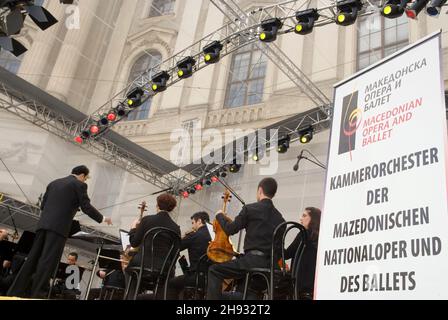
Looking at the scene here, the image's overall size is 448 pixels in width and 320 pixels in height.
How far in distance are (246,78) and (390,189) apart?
1153 cm

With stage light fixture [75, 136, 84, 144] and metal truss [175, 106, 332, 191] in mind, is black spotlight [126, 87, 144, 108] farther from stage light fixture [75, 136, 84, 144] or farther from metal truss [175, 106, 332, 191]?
metal truss [175, 106, 332, 191]

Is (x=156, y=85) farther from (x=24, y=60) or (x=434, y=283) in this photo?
(x=434, y=283)

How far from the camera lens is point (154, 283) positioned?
3.73 metres

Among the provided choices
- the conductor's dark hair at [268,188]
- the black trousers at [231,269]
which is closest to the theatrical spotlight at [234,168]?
the conductor's dark hair at [268,188]

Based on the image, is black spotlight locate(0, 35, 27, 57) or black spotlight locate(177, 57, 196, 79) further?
black spotlight locate(177, 57, 196, 79)

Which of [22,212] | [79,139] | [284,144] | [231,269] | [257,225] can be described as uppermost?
[284,144]

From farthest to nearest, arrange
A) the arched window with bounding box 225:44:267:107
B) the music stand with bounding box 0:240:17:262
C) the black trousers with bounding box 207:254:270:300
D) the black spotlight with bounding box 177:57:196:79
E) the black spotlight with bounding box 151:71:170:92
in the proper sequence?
the arched window with bounding box 225:44:267:107 < the black spotlight with bounding box 151:71:170:92 < the black spotlight with bounding box 177:57:196:79 < the music stand with bounding box 0:240:17:262 < the black trousers with bounding box 207:254:270:300

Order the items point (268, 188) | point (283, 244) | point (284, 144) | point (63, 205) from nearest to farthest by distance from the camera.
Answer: point (283, 244)
point (268, 188)
point (63, 205)
point (284, 144)

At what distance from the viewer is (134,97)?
9148 mm

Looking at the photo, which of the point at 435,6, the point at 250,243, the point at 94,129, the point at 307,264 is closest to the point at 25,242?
the point at 250,243

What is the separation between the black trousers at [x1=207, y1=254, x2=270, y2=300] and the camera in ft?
10.1

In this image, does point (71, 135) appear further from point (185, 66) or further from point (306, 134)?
point (306, 134)

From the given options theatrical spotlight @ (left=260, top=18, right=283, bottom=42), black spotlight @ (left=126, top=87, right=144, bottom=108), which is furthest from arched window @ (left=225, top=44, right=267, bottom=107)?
theatrical spotlight @ (left=260, top=18, right=283, bottom=42)
